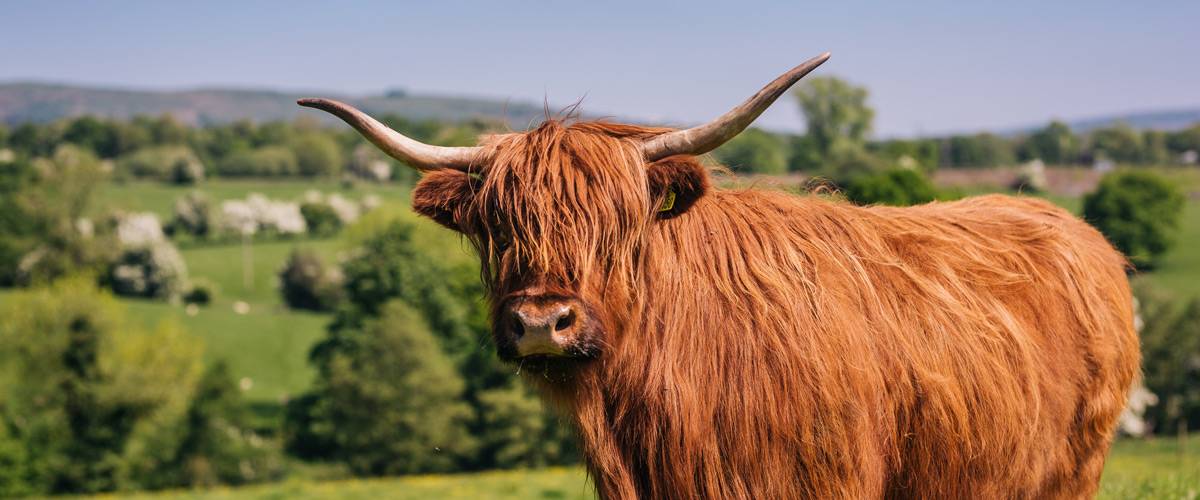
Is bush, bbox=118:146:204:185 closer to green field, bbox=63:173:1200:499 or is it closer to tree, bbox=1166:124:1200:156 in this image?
green field, bbox=63:173:1200:499

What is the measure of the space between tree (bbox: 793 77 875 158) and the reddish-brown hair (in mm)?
91594

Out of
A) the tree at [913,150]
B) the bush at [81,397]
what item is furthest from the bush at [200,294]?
the tree at [913,150]

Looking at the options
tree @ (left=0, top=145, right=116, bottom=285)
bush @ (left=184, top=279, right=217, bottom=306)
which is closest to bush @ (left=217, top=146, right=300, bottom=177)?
tree @ (left=0, top=145, right=116, bottom=285)

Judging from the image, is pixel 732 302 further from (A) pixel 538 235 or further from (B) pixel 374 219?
(B) pixel 374 219

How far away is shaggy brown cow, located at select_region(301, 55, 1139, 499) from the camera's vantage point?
437 centimetres

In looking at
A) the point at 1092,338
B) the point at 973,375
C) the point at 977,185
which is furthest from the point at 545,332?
the point at 977,185

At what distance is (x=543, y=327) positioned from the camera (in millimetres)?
4016

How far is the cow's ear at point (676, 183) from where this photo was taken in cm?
445

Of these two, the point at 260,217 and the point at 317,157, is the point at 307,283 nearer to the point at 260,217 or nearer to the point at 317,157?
the point at 260,217

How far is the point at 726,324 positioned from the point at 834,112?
95.6 meters

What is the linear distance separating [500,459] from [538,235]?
4946 centimetres

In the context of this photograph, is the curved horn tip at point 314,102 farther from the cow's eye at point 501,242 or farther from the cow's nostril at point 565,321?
the cow's nostril at point 565,321

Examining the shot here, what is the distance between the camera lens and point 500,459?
5234 centimetres

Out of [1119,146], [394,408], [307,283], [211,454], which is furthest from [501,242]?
[1119,146]
